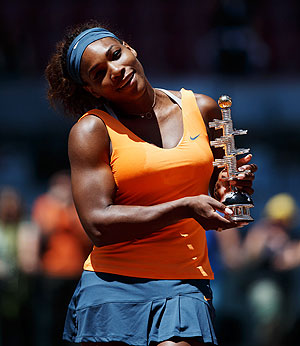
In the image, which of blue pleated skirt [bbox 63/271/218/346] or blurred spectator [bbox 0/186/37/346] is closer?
blue pleated skirt [bbox 63/271/218/346]

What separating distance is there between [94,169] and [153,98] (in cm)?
50

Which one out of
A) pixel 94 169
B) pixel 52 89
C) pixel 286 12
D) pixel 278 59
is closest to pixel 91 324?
pixel 94 169

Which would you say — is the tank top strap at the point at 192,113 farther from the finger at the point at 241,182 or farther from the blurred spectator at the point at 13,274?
the blurred spectator at the point at 13,274

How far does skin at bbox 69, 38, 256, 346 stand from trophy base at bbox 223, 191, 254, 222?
0.04m

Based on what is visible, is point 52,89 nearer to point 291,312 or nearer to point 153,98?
point 153,98

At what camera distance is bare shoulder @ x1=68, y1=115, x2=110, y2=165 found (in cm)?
288

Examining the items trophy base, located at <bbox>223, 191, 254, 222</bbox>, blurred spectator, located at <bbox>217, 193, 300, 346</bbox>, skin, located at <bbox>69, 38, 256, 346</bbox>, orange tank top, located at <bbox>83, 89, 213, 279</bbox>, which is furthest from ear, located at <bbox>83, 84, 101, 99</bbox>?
blurred spectator, located at <bbox>217, 193, 300, 346</bbox>

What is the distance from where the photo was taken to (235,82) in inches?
401

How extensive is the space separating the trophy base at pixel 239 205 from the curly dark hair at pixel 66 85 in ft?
2.60

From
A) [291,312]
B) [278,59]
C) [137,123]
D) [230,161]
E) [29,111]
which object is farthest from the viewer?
[278,59]

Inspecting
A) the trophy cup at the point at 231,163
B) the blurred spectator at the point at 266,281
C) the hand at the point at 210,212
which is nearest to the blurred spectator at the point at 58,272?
the blurred spectator at the point at 266,281

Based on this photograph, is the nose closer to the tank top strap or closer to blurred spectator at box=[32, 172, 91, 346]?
the tank top strap

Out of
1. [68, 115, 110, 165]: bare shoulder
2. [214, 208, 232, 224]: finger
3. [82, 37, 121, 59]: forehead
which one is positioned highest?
[82, 37, 121, 59]: forehead

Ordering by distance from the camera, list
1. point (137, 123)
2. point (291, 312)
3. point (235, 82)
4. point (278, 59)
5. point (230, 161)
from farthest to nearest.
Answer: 1. point (278, 59)
2. point (235, 82)
3. point (291, 312)
4. point (137, 123)
5. point (230, 161)
